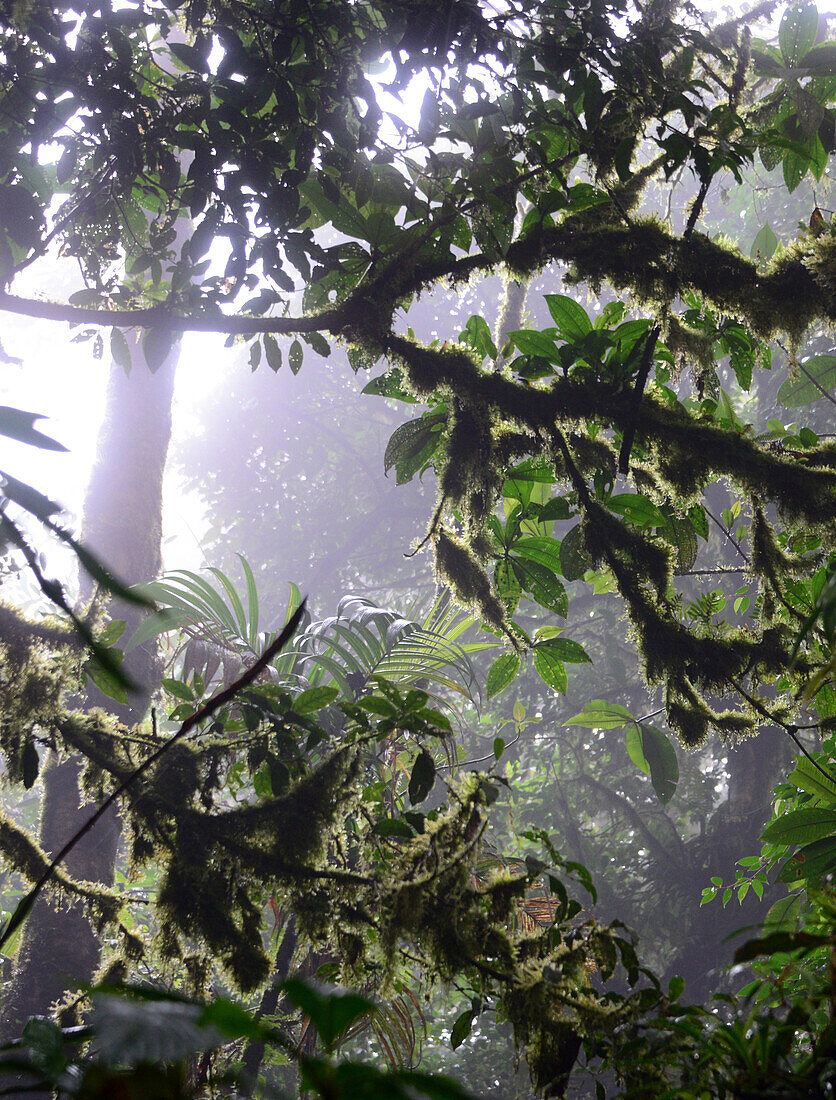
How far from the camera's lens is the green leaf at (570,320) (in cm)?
132

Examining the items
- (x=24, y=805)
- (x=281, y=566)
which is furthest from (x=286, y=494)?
(x=24, y=805)

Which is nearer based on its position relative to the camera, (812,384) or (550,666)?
(550,666)

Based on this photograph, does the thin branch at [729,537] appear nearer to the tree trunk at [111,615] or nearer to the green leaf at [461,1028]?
the green leaf at [461,1028]

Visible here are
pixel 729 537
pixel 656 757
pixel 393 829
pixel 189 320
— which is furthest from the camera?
pixel 729 537

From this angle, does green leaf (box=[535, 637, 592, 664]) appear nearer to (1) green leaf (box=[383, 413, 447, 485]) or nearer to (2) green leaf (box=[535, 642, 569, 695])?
(2) green leaf (box=[535, 642, 569, 695])

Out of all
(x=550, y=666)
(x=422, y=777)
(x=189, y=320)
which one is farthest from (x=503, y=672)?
(x=189, y=320)

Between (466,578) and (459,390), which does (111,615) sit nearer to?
(466,578)

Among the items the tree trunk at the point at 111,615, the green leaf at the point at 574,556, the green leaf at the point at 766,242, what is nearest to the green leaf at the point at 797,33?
the green leaf at the point at 766,242

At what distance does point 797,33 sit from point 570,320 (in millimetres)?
696

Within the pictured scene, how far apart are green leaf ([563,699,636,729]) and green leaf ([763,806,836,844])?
344 mm

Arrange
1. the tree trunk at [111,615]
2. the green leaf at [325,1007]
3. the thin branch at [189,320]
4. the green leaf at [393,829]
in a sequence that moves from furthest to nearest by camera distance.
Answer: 1. the tree trunk at [111,615]
2. the thin branch at [189,320]
3. the green leaf at [393,829]
4. the green leaf at [325,1007]

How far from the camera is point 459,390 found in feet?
4.33

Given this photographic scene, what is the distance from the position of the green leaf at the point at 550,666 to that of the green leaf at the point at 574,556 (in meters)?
0.20

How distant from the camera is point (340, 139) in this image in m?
1.36
